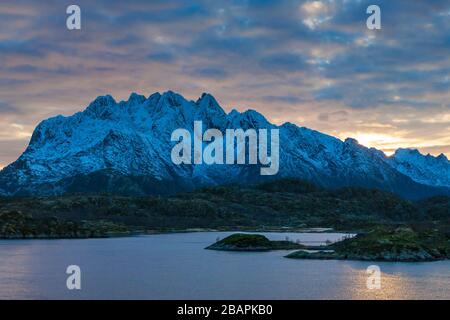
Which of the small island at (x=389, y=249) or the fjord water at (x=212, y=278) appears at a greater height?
the small island at (x=389, y=249)

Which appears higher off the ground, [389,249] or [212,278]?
[389,249]

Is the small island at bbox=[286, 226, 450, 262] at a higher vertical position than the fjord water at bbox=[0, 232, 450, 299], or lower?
higher

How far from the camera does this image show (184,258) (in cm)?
17875

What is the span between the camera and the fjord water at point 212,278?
360 ft

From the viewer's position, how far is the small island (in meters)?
166

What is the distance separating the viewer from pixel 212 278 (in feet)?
429

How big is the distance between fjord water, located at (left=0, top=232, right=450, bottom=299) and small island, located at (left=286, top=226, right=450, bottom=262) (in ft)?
21.1

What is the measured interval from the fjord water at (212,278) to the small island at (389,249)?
6436 mm

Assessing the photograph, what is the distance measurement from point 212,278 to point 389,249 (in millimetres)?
58808

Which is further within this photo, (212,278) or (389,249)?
(389,249)

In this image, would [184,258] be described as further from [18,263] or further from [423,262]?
[423,262]
